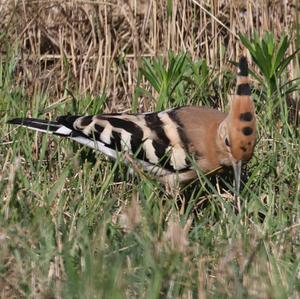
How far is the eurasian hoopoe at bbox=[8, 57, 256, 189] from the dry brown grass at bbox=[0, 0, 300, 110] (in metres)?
0.80

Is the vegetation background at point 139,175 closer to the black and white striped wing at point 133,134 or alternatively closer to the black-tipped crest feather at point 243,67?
the black and white striped wing at point 133,134

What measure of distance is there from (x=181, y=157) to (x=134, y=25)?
1.29m

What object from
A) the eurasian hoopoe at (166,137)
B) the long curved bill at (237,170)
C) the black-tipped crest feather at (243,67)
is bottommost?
the long curved bill at (237,170)

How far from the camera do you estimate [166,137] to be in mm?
4695

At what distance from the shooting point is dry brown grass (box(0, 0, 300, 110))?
5500 mm

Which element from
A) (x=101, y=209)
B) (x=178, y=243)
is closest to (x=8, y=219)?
(x=101, y=209)

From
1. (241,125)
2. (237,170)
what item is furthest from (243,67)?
(237,170)

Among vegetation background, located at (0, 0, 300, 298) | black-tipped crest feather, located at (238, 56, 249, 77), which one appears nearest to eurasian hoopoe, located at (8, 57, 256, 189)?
vegetation background, located at (0, 0, 300, 298)

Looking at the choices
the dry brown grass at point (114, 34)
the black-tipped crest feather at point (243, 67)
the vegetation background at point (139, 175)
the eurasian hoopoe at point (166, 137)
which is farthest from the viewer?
the dry brown grass at point (114, 34)

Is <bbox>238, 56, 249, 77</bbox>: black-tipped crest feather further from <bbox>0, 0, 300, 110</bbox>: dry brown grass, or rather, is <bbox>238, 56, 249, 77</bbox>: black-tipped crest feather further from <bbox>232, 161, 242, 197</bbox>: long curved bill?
<bbox>0, 0, 300, 110</bbox>: dry brown grass

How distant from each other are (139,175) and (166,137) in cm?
43

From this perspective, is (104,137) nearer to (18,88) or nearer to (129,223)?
(18,88)

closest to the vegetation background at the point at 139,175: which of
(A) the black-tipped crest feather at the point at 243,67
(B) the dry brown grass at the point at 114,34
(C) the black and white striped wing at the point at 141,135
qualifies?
(B) the dry brown grass at the point at 114,34

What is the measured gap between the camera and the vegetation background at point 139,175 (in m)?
2.98
